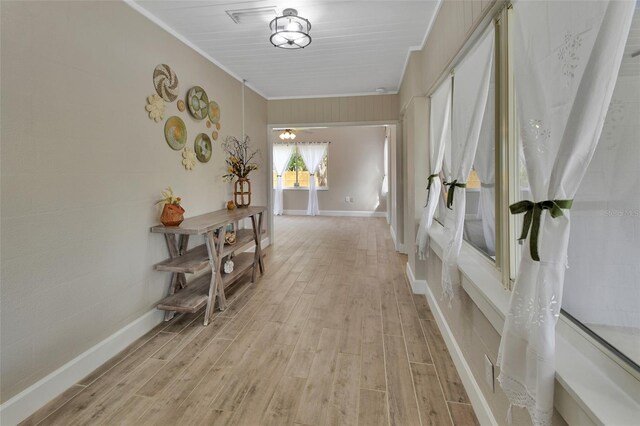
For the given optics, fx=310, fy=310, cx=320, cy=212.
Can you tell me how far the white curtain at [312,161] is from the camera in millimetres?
9062

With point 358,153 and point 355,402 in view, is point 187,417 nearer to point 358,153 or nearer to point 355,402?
point 355,402

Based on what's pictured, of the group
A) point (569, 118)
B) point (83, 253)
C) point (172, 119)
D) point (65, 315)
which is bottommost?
point (65, 315)

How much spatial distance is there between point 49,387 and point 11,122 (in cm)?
144

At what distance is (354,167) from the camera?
892cm

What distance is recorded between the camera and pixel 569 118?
846 mm

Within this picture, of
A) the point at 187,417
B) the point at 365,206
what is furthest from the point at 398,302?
the point at 365,206

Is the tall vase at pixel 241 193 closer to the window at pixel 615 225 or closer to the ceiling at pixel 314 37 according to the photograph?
the ceiling at pixel 314 37

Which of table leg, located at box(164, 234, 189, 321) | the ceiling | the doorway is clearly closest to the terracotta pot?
table leg, located at box(164, 234, 189, 321)

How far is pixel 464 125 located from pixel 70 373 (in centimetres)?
283

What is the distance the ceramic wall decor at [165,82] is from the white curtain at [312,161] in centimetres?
637

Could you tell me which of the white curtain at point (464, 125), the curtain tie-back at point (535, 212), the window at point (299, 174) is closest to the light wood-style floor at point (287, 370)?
the white curtain at point (464, 125)

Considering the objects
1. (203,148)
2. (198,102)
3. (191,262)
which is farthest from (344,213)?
(191,262)

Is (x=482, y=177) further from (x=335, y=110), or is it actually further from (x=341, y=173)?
(x=341, y=173)

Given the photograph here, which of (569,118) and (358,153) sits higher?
(358,153)
